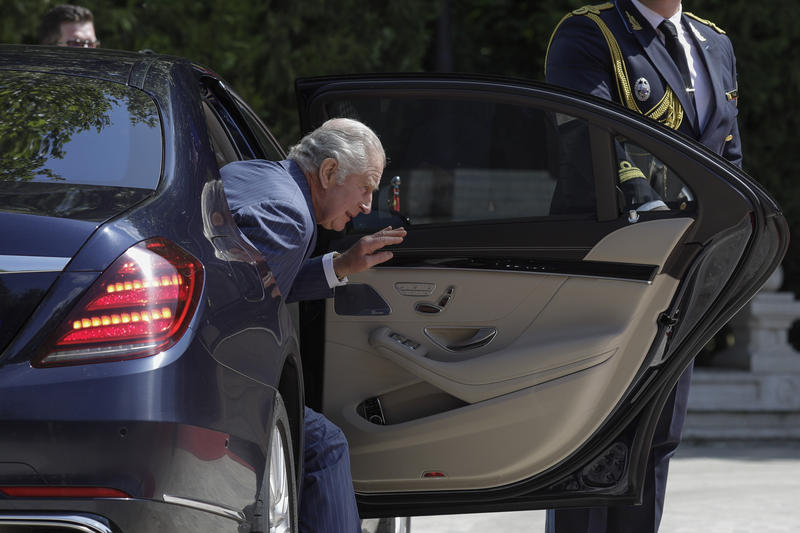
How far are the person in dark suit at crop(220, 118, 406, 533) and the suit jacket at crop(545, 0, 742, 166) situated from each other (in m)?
0.87

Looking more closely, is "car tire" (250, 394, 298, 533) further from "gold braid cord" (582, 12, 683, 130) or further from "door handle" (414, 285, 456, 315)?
"gold braid cord" (582, 12, 683, 130)

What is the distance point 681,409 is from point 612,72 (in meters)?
1.06

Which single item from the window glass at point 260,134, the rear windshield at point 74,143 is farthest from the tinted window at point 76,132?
the window glass at point 260,134

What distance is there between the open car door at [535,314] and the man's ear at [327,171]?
1.26 ft

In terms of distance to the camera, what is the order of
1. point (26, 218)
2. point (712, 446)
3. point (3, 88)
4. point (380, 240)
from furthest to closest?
point (712, 446) < point (380, 240) < point (3, 88) < point (26, 218)

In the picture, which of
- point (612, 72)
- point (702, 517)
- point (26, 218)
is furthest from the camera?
point (702, 517)

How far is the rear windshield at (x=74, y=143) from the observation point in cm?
243

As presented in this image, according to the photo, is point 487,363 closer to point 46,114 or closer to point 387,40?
point 46,114

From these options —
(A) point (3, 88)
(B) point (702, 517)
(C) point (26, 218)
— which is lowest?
(B) point (702, 517)

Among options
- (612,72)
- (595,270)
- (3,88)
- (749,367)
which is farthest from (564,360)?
(749,367)

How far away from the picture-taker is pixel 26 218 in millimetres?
2301

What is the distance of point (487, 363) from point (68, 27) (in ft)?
9.98

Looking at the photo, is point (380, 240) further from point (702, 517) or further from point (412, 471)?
point (702, 517)

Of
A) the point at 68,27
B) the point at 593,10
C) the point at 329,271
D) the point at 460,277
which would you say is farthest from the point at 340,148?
the point at 68,27
